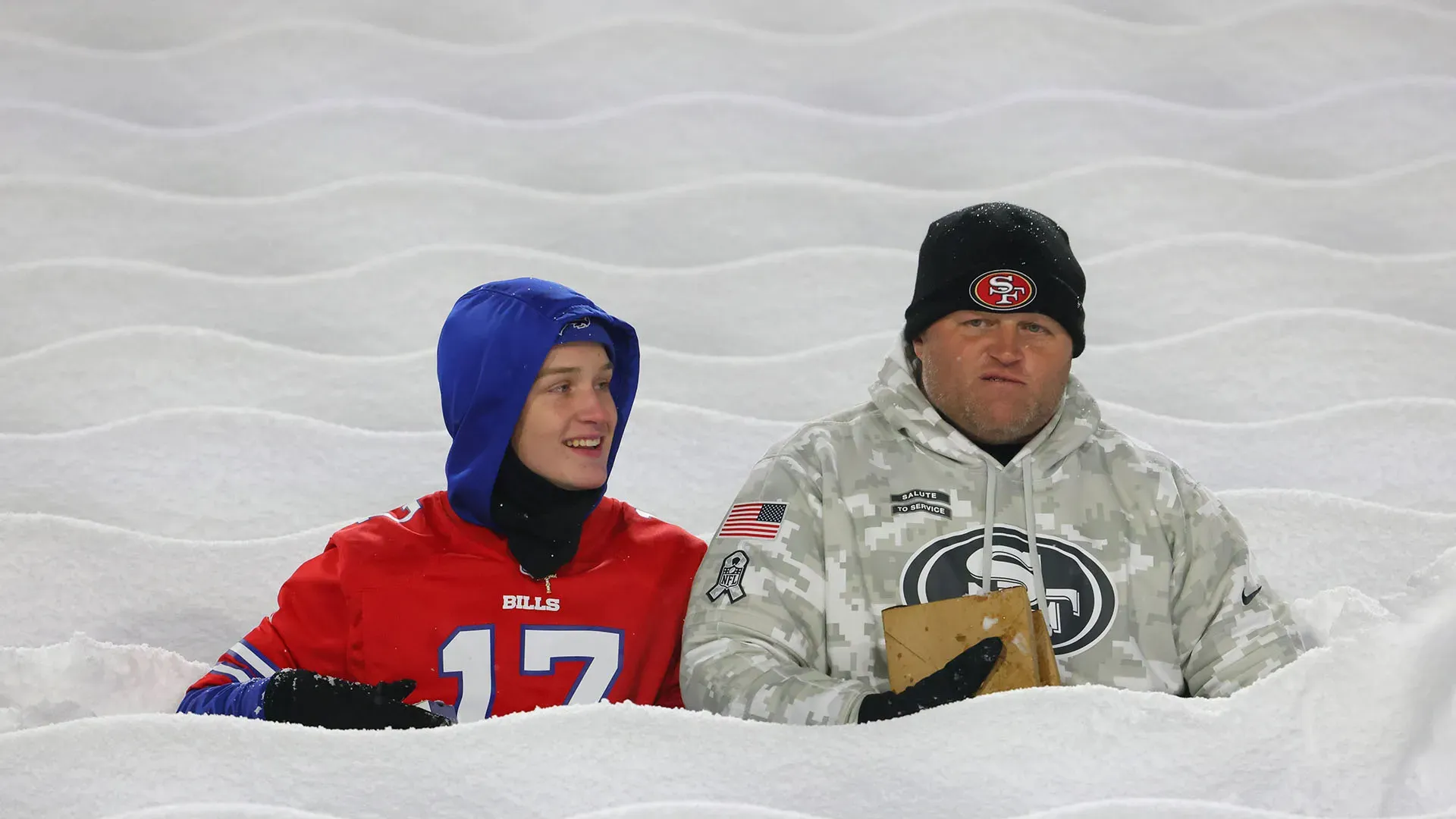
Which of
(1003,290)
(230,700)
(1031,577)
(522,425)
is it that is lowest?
(230,700)

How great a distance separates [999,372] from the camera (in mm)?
Answer: 1793

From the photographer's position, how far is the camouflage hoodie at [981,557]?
1691mm

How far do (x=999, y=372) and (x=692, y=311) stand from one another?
3.66 feet

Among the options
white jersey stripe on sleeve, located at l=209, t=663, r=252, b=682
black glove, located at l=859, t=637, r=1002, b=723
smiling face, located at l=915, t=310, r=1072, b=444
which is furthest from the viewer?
smiling face, located at l=915, t=310, r=1072, b=444

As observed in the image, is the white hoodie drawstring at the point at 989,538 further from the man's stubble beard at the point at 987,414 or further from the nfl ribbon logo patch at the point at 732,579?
the nfl ribbon logo patch at the point at 732,579

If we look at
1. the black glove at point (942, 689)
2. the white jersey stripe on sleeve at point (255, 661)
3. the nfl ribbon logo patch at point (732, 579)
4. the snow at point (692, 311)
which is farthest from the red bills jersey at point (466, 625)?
the black glove at point (942, 689)

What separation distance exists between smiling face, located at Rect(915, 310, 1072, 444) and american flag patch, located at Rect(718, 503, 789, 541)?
266 millimetres

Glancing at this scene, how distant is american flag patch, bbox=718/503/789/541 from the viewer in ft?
5.67

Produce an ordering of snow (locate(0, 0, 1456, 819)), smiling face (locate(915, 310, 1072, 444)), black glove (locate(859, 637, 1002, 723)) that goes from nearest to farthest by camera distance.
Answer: snow (locate(0, 0, 1456, 819)) → black glove (locate(859, 637, 1002, 723)) → smiling face (locate(915, 310, 1072, 444))

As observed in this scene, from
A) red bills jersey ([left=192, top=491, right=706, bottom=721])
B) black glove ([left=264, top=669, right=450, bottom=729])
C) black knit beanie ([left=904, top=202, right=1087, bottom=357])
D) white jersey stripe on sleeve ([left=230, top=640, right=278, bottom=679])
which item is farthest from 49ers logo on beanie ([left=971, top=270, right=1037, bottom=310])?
white jersey stripe on sleeve ([left=230, top=640, right=278, bottom=679])

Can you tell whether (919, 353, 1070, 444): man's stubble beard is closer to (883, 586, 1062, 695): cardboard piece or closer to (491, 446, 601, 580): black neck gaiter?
(883, 586, 1062, 695): cardboard piece

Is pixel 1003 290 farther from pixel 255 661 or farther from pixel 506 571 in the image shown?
pixel 255 661

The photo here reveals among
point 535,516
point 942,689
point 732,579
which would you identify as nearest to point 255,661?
point 535,516

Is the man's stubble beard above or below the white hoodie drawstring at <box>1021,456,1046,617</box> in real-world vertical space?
above
